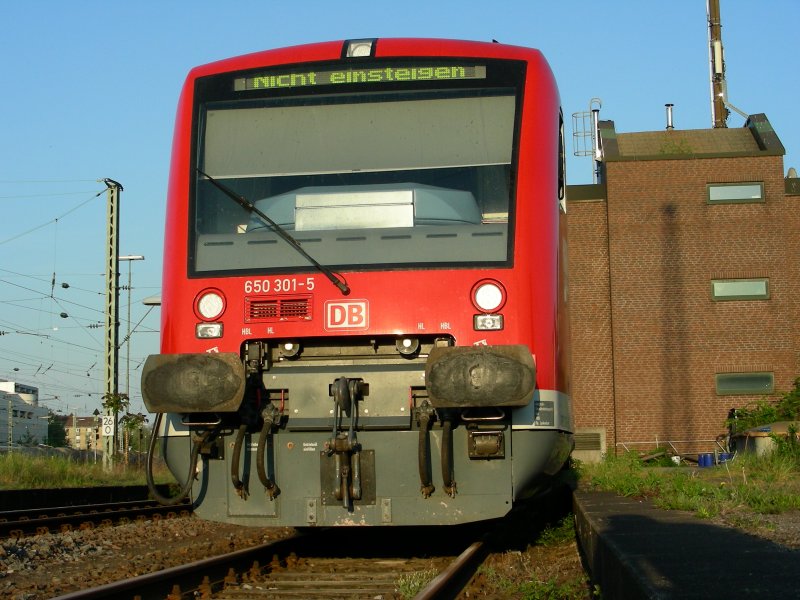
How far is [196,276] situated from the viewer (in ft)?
21.4

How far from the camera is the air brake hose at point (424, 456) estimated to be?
589 centimetres

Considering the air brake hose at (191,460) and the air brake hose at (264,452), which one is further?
the air brake hose at (191,460)

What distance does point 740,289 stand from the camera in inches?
1188

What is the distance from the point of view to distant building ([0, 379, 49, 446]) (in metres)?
82.4

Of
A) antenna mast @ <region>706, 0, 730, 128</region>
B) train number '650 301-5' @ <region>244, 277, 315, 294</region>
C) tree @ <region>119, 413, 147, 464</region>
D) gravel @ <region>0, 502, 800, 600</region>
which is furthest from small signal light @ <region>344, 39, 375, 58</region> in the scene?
antenna mast @ <region>706, 0, 730, 128</region>

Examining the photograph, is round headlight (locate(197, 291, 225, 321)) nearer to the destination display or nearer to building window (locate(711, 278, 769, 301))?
the destination display

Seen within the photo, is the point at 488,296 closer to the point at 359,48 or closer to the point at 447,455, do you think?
the point at 447,455

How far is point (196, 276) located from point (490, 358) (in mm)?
2018

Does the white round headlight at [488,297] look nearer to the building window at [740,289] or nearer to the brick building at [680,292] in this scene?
the brick building at [680,292]

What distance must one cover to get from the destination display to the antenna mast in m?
32.2

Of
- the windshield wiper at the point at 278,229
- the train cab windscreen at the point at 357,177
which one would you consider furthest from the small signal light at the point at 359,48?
the windshield wiper at the point at 278,229

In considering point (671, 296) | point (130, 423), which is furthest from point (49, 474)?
point (671, 296)

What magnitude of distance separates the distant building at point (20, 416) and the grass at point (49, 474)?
174 feet

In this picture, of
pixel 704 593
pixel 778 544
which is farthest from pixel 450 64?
pixel 704 593
